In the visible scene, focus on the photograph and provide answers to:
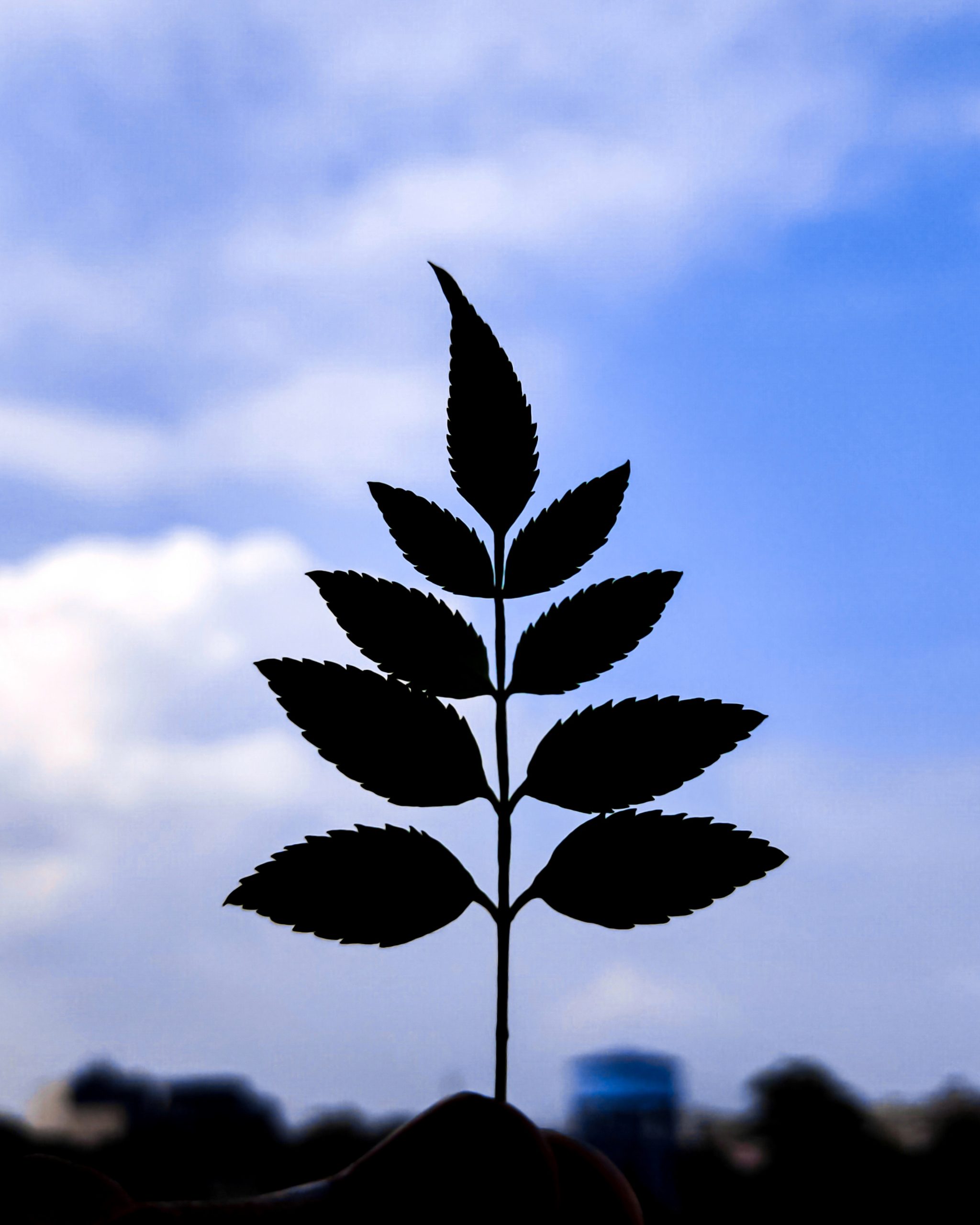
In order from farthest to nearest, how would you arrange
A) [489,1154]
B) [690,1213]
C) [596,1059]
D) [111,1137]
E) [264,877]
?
[596,1059] < [111,1137] < [690,1213] < [264,877] < [489,1154]

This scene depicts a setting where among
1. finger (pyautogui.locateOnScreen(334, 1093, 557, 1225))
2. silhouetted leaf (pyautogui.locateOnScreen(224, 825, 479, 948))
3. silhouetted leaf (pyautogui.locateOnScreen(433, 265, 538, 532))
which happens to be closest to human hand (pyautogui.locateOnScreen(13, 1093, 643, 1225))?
finger (pyautogui.locateOnScreen(334, 1093, 557, 1225))

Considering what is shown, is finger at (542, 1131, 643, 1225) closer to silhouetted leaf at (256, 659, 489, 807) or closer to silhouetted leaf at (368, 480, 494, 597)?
silhouetted leaf at (256, 659, 489, 807)

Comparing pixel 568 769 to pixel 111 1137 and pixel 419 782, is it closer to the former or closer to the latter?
pixel 419 782

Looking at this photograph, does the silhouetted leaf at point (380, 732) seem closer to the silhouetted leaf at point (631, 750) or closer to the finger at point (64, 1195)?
the silhouetted leaf at point (631, 750)

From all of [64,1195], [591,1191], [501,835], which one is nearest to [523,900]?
[501,835]

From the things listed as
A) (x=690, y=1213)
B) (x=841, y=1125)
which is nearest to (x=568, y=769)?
(x=690, y=1213)

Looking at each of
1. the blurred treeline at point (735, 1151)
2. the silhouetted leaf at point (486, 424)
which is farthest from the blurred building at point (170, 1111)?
the silhouetted leaf at point (486, 424)
